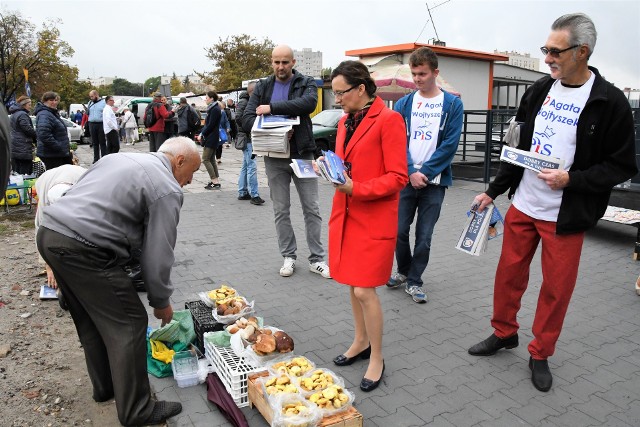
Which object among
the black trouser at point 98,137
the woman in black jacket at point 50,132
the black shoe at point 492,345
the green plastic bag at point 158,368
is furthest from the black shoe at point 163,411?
the black trouser at point 98,137

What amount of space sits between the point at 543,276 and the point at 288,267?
2.76 m

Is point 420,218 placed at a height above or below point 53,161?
below

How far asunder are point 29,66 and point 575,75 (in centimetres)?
3213

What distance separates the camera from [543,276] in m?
3.07

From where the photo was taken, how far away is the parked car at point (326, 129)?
1431 cm

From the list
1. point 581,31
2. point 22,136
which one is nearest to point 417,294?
point 581,31

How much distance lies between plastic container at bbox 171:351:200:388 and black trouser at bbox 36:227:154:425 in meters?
0.38

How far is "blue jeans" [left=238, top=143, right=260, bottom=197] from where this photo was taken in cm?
893

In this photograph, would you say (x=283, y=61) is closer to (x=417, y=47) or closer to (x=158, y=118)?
(x=158, y=118)

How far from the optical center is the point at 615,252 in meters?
6.09

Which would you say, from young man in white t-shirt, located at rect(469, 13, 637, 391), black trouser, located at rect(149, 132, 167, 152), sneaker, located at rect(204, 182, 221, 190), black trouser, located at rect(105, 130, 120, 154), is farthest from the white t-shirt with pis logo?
black trouser, located at rect(105, 130, 120, 154)

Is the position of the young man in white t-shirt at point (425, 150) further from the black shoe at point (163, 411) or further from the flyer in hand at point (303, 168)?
the black shoe at point (163, 411)

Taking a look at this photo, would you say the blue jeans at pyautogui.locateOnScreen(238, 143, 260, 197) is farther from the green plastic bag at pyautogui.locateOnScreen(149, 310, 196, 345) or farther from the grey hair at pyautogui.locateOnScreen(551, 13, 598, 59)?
the grey hair at pyautogui.locateOnScreen(551, 13, 598, 59)

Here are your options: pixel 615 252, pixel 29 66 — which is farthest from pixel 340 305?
pixel 29 66
